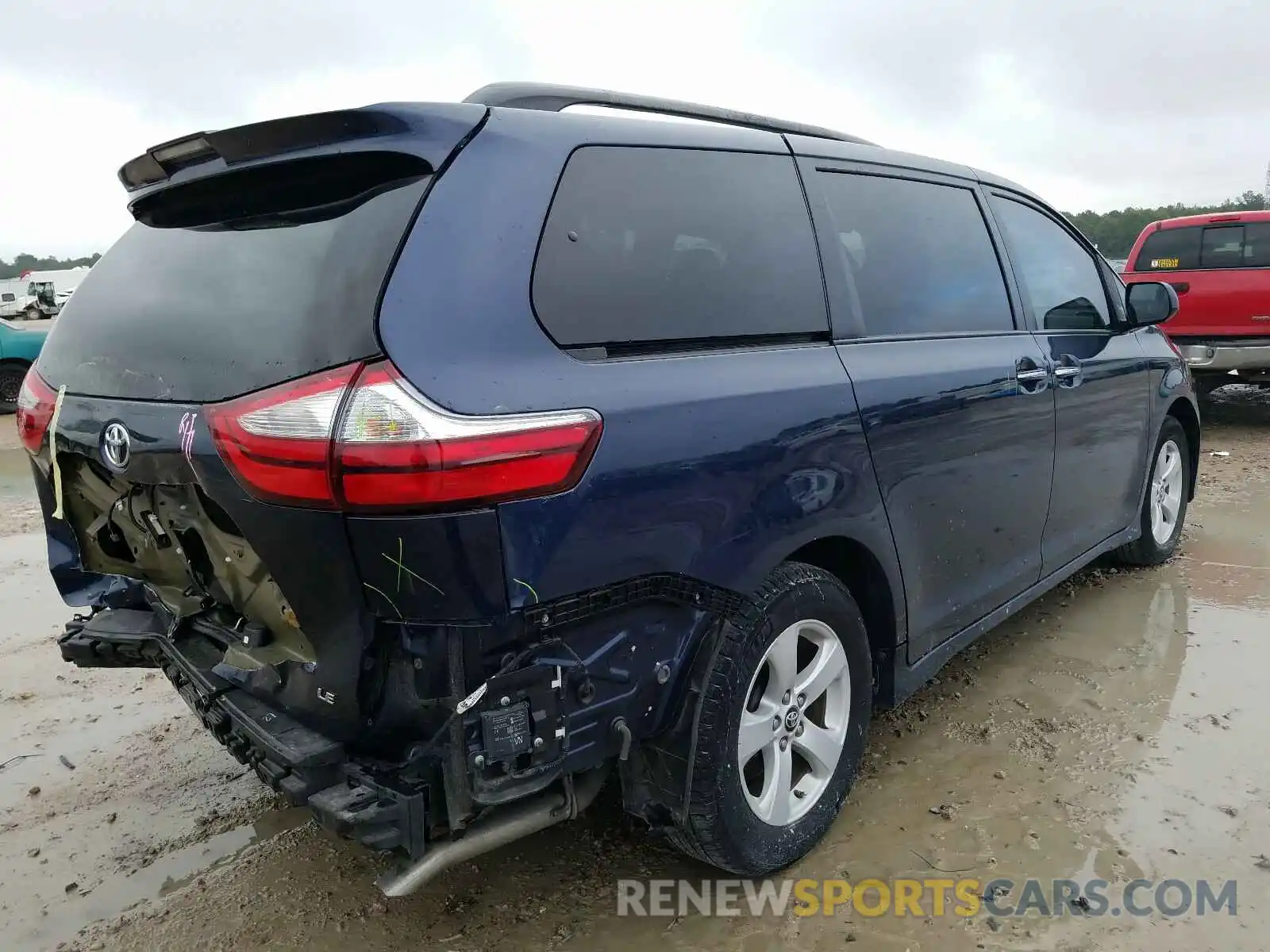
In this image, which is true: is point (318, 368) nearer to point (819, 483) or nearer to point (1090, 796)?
point (819, 483)

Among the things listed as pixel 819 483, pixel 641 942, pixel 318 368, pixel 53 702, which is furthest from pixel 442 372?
pixel 53 702

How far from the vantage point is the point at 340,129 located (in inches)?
73.9

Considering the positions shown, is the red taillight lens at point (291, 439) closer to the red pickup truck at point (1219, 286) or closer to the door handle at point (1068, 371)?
the door handle at point (1068, 371)

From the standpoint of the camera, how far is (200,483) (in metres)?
1.85

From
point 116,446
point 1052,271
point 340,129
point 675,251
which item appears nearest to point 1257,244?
point 1052,271

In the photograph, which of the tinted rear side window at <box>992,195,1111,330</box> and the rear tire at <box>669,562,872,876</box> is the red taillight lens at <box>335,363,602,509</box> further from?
the tinted rear side window at <box>992,195,1111,330</box>

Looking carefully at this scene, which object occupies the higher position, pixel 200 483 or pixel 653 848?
pixel 200 483

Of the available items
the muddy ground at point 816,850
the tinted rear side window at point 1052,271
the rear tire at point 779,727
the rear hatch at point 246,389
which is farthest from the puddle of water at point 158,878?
the tinted rear side window at point 1052,271

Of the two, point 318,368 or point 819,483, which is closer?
point 318,368

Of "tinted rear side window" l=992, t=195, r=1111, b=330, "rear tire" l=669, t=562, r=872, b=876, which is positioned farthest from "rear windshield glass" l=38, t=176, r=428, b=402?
"tinted rear side window" l=992, t=195, r=1111, b=330

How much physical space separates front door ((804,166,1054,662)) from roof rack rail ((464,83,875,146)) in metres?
0.24

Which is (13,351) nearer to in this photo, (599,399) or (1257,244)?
(599,399)

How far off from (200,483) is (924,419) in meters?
1.92

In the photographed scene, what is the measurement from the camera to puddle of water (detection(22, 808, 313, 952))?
2.31 m
